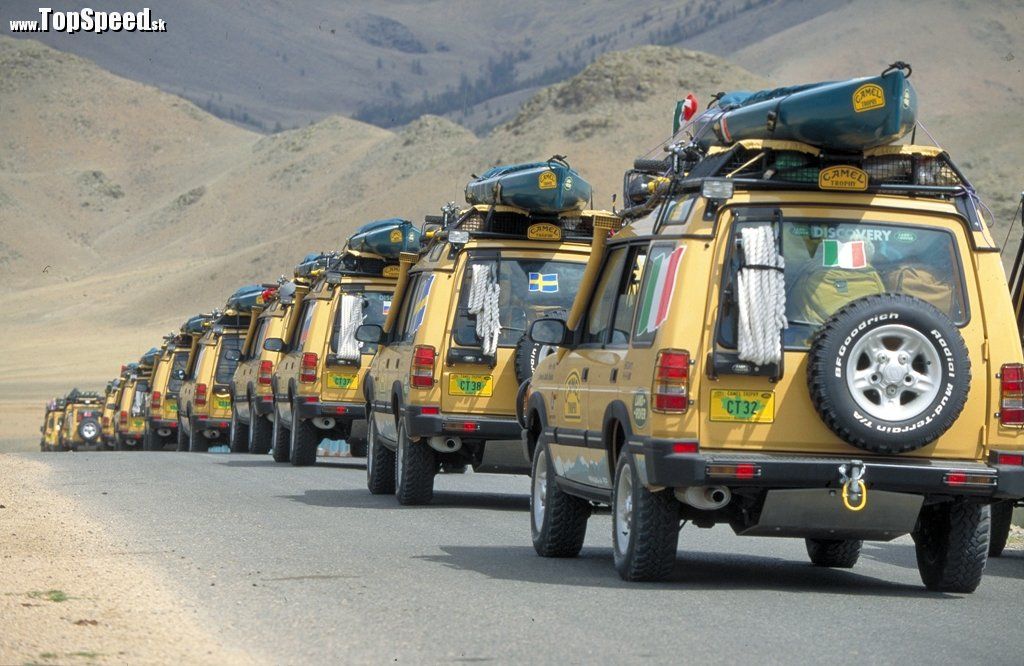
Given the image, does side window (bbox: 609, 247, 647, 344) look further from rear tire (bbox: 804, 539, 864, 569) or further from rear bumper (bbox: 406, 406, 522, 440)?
rear bumper (bbox: 406, 406, 522, 440)

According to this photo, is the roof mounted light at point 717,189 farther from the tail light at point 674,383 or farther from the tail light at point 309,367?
the tail light at point 309,367

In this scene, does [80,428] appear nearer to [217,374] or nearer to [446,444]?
[217,374]

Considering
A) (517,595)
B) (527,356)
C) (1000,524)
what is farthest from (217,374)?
(517,595)

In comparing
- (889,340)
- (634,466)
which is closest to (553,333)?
(634,466)

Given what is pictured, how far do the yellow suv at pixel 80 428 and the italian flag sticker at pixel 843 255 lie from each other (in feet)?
127

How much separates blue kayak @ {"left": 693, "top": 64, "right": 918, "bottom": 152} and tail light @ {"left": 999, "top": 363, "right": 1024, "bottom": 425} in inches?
55.1

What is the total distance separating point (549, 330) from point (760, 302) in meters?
2.28

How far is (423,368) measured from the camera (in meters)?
15.6

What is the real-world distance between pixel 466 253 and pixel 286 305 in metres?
11.0

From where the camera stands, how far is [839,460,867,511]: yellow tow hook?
30.9 feet

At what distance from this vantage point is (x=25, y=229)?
140250 millimetres

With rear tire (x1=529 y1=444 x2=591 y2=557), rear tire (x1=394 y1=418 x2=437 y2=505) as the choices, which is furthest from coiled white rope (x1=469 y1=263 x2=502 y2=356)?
rear tire (x1=529 y1=444 x2=591 y2=557)

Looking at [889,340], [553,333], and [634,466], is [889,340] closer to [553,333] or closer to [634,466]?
[634,466]

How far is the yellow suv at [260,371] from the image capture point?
26016mm
